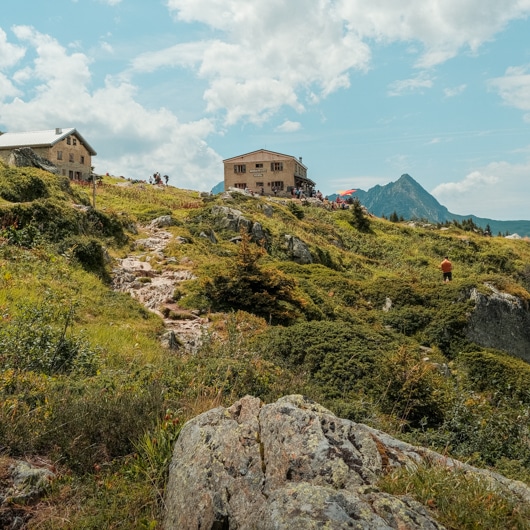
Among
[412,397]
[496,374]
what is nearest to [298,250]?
[496,374]

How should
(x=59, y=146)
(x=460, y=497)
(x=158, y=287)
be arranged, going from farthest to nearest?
(x=59, y=146), (x=158, y=287), (x=460, y=497)

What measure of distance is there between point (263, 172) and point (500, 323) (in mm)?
56861

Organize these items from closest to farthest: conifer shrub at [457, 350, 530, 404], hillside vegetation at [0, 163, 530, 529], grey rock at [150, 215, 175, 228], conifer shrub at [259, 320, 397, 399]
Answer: hillside vegetation at [0, 163, 530, 529], conifer shrub at [259, 320, 397, 399], conifer shrub at [457, 350, 530, 404], grey rock at [150, 215, 175, 228]

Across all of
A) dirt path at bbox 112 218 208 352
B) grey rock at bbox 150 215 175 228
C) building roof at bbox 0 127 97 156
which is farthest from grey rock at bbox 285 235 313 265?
building roof at bbox 0 127 97 156

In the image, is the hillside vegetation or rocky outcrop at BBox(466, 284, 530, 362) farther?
rocky outcrop at BBox(466, 284, 530, 362)

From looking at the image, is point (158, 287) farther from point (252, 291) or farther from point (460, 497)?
point (460, 497)

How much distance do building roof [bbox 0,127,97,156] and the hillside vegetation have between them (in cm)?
3425

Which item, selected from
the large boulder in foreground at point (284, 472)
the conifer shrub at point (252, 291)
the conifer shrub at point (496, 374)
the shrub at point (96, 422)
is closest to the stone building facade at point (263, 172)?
the conifer shrub at point (252, 291)

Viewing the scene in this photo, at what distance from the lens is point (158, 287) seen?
58.6ft

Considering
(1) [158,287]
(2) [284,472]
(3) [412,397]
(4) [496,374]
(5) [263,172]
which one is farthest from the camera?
(5) [263,172]

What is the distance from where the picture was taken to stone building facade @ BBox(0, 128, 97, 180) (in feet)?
184

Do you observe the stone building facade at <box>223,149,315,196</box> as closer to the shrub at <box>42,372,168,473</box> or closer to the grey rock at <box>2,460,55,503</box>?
the shrub at <box>42,372,168,473</box>

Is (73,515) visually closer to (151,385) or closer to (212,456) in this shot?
(212,456)

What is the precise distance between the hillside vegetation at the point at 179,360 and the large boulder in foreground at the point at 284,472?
0.46 meters
